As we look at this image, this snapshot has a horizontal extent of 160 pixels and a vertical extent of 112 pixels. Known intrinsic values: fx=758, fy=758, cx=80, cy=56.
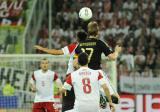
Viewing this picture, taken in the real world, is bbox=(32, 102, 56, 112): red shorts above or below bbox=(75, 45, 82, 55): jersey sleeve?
below

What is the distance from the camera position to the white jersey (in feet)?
40.4

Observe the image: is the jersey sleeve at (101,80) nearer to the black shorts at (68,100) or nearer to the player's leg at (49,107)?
the black shorts at (68,100)

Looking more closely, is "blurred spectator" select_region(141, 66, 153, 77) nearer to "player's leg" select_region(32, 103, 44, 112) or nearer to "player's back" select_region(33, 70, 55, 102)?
"player's back" select_region(33, 70, 55, 102)

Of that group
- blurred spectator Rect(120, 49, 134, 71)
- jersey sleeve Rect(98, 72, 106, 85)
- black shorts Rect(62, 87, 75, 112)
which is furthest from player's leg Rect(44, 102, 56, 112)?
jersey sleeve Rect(98, 72, 106, 85)

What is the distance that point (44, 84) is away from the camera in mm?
Result: 17828

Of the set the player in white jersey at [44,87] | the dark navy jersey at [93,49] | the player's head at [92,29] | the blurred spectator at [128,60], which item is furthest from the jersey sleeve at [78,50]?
the blurred spectator at [128,60]

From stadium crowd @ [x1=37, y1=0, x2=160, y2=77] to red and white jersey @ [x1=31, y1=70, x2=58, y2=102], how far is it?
18.4 feet

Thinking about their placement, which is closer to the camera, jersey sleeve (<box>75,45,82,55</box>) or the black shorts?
jersey sleeve (<box>75,45,82,55</box>)

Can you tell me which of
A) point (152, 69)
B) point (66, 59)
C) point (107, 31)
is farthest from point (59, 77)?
point (107, 31)

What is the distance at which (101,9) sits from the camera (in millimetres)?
26391

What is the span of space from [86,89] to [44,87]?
5.53 metres

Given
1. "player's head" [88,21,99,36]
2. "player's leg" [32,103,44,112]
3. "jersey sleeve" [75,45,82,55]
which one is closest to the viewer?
"player's head" [88,21,99,36]

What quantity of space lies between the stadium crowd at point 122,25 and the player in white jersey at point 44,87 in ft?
18.5

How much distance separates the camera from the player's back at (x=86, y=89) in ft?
40.4
